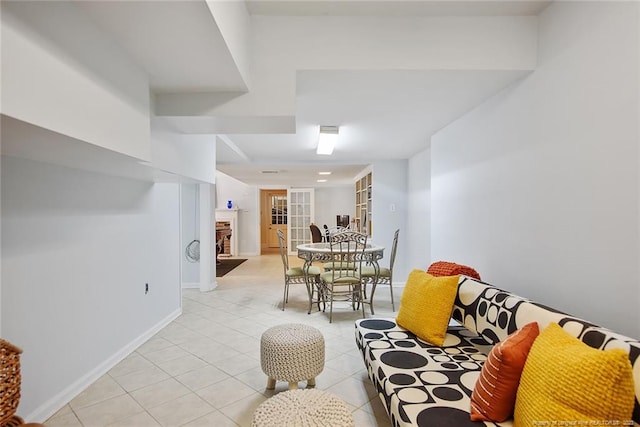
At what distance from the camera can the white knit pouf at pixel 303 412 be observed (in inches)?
52.3

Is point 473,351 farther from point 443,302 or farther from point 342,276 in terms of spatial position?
point 342,276

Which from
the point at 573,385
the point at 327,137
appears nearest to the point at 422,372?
the point at 573,385

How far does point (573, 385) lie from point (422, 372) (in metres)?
0.75

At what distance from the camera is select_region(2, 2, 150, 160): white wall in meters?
1.01

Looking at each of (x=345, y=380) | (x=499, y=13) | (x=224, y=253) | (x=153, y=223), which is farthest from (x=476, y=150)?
(x=224, y=253)

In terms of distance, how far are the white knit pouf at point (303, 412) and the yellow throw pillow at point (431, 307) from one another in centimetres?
83

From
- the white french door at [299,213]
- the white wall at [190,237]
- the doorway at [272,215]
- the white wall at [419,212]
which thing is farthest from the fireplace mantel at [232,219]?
the white wall at [419,212]

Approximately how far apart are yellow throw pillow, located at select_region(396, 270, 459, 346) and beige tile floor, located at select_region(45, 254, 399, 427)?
0.54m

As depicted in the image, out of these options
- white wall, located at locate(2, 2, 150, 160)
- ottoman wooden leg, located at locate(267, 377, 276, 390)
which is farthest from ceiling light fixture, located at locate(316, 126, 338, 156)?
ottoman wooden leg, located at locate(267, 377, 276, 390)

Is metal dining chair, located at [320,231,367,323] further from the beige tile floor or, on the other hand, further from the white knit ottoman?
the white knit ottoman

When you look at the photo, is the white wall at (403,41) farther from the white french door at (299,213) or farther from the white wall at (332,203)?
the white wall at (332,203)

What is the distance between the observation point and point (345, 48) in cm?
204

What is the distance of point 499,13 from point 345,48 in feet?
3.15

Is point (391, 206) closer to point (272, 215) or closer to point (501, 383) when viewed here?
point (501, 383)
